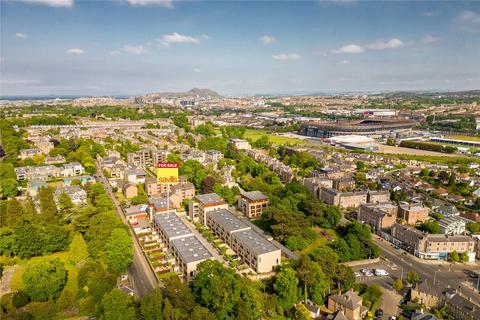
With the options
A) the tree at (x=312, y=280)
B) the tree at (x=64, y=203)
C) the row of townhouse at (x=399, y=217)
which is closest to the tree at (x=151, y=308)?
the tree at (x=312, y=280)

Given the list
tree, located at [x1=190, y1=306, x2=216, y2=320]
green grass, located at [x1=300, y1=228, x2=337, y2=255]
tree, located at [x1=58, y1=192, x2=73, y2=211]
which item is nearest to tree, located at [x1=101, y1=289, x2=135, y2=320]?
tree, located at [x1=190, y1=306, x2=216, y2=320]

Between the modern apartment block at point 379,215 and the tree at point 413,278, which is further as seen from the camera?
the modern apartment block at point 379,215

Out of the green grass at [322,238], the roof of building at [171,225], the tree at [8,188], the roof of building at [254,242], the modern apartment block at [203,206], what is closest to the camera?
the roof of building at [254,242]

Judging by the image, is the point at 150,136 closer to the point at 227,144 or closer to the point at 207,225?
the point at 227,144

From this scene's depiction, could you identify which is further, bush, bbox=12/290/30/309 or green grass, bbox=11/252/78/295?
green grass, bbox=11/252/78/295

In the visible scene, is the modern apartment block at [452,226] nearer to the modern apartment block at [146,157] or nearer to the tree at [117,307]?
the tree at [117,307]

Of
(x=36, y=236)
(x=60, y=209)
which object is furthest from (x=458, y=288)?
(x=60, y=209)

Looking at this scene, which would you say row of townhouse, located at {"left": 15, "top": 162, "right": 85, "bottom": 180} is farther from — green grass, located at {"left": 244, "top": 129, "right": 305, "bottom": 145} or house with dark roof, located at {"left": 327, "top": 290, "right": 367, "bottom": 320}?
green grass, located at {"left": 244, "top": 129, "right": 305, "bottom": 145}
